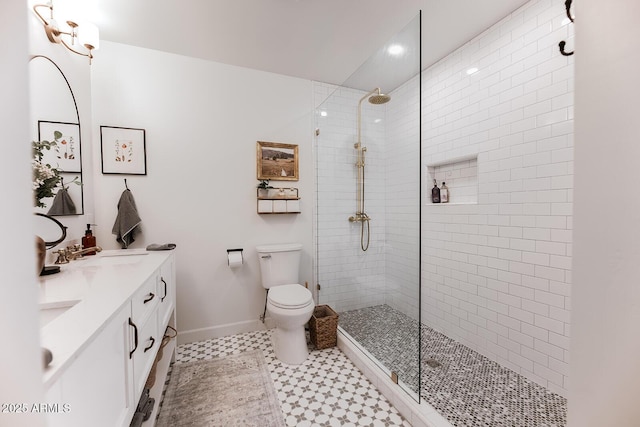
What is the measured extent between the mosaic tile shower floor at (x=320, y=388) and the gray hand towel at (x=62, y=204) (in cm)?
129

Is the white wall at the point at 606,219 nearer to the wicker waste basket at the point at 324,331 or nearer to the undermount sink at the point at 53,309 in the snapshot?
the undermount sink at the point at 53,309

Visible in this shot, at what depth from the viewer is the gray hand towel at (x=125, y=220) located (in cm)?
189

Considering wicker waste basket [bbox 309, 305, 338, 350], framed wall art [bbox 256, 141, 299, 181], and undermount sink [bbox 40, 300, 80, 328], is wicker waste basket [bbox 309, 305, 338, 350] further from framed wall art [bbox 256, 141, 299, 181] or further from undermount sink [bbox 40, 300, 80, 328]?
undermount sink [bbox 40, 300, 80, 328]

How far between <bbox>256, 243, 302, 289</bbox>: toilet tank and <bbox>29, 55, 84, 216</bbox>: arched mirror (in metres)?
1.34

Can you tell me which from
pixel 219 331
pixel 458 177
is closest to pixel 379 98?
pixel 458 177

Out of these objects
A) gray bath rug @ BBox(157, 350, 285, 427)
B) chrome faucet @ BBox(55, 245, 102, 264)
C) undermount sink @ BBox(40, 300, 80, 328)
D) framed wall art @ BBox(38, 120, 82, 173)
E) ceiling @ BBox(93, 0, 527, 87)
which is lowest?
gray bath rug @ BBox(157, 350, 285, 427)

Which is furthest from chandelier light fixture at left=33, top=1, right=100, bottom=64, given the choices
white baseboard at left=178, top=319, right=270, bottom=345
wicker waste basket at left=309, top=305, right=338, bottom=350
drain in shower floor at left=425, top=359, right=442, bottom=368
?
drain in shower floor at left=425, top=359, right=442, bottom=368

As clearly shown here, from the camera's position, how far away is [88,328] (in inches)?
24.6

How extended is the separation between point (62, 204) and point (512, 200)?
9.74 ft

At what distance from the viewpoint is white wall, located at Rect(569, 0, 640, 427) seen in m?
0.50

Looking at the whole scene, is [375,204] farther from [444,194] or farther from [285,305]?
[285,305]

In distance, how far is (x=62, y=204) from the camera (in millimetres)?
1545

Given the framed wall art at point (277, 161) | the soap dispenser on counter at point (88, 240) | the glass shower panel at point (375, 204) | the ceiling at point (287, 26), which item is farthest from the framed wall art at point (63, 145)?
the glass shower panel at point (375, 204)

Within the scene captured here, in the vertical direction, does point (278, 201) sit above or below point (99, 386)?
Result: above
